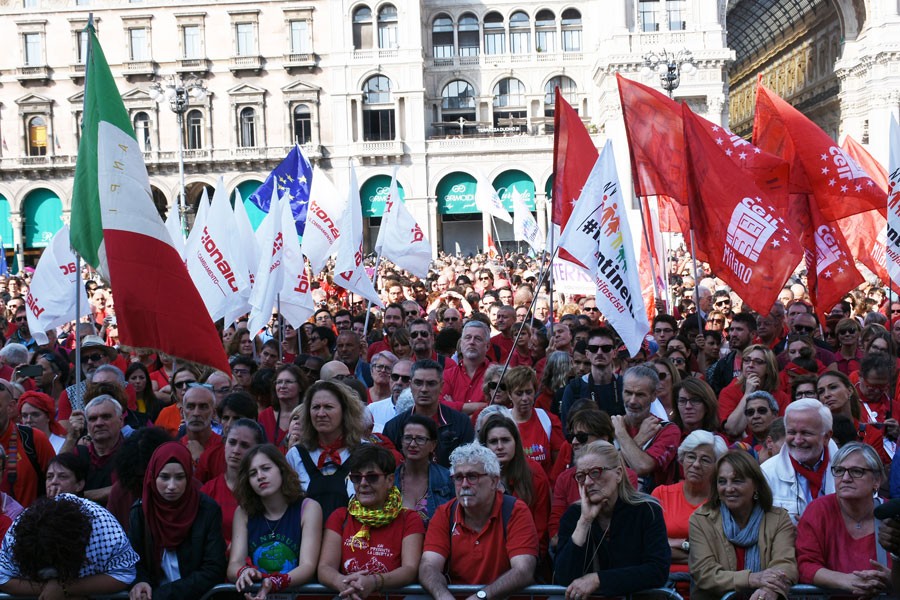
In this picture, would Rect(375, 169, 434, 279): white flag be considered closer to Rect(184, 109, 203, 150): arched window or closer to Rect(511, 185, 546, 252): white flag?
Rect(511, 185, 546, 252): white flag

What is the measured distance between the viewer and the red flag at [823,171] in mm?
10961

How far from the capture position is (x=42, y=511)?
4.91 meters

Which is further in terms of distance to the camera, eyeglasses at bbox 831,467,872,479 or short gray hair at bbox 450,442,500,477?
short gray hair at bbox 450,442,500,477

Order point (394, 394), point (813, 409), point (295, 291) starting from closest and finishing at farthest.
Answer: point (813, 409) < point (394, 394) < point (295, 291)

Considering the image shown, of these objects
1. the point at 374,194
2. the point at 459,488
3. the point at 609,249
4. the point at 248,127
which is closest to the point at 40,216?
the point at 248,127

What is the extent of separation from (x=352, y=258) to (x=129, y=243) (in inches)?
242

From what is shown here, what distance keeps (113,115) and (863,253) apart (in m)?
9.39

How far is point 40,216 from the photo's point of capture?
4991 cm

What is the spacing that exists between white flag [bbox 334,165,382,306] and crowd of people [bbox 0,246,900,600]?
456 cm

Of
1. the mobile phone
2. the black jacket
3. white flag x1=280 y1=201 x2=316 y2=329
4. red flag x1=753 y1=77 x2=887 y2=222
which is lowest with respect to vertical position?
the black jacket

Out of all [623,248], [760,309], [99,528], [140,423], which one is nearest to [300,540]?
[99,528]

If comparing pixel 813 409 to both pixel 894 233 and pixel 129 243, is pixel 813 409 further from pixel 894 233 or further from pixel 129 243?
pixel 129 243

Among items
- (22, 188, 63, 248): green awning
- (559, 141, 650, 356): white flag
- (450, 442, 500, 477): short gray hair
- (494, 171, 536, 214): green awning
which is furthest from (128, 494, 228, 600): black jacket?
(22, 188, 63, 248): green awning

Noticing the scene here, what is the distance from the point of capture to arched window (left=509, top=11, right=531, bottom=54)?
165 ft
